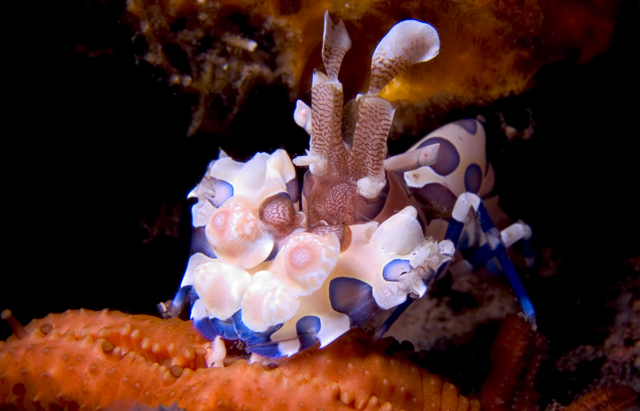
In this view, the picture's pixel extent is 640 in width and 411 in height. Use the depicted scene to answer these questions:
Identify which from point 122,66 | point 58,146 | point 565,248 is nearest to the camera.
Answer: point 122,66

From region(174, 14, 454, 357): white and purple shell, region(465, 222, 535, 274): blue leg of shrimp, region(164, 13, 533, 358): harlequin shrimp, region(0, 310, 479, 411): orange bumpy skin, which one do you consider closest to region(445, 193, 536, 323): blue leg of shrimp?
region(465, 222, 535, 274): blue leg of shrimp

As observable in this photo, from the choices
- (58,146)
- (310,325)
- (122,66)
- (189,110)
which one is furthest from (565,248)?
(58,146)

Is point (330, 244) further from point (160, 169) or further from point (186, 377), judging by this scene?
point (160, 169)

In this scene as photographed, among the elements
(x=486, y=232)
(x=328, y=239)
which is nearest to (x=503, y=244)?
(x=486, y=232)

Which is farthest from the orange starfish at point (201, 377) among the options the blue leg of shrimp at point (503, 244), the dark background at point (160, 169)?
the dark background at point (160, 169)

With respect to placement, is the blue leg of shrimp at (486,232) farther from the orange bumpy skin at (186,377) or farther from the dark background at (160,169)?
the orange bumpy skin at (186,377)

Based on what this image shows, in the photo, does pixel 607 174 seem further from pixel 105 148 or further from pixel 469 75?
pixel 105 148
